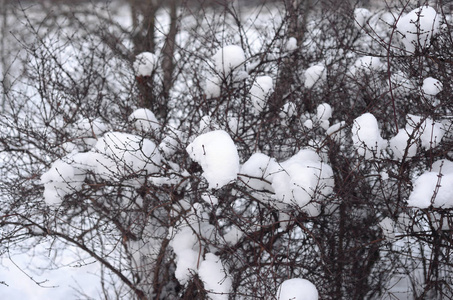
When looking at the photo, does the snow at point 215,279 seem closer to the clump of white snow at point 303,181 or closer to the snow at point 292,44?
→ the clump of white snow at point 303,181

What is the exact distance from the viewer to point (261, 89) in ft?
15.0

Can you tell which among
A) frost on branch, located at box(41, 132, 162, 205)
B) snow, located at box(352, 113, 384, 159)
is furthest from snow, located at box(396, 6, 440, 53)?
frost on branch, located at box(41, 132, 162, 205)

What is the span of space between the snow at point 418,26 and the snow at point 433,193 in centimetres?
109

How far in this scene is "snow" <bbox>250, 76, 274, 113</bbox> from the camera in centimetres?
457

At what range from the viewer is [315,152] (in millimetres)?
4188

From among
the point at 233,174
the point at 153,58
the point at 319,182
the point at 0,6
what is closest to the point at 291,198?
the point at 319,182

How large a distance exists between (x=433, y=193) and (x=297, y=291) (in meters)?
1.26

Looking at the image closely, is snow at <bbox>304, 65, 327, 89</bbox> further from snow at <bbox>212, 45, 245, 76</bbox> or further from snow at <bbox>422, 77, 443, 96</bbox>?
snow at <bbox>422, 77, 443, 96</bbox>

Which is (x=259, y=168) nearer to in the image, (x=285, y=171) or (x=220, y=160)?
(x=285, y=171)

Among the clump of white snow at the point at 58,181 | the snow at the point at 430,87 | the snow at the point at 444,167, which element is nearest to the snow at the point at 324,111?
the snow at the point at 430,87

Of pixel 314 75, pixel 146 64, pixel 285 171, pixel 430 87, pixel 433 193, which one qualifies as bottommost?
pixel 433 193

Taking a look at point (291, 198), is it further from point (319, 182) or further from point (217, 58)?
point (217, 58)

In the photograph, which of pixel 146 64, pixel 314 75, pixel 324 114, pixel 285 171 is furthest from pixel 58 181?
pixel 314 75

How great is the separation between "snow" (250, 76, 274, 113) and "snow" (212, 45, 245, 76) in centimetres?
27
